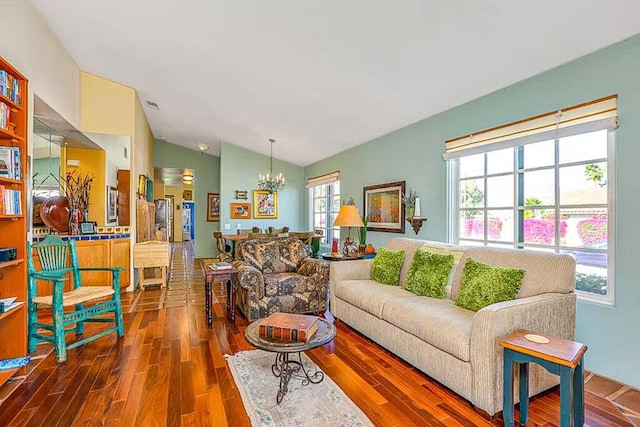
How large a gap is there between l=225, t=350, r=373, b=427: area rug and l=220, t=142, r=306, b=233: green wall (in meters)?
5.74

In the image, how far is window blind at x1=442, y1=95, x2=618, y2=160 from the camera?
8.02 ft

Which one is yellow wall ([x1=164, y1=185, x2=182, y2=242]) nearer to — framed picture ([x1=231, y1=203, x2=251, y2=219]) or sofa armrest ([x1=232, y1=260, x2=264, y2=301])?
framed picture ([x1=231, y1=203, x2=251, y2=219])

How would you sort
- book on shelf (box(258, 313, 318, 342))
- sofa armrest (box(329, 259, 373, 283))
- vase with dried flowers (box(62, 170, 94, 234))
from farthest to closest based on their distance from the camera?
1. vase with dried flowers (box(62, 170, 94, 234))
2. sofa armrest (box(329, 259, 373, 283))
3. book on shelf (box(258, 313, 318, 342))

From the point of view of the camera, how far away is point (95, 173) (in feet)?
16.5

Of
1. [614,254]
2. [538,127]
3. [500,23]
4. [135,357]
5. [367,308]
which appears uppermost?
[500,23]

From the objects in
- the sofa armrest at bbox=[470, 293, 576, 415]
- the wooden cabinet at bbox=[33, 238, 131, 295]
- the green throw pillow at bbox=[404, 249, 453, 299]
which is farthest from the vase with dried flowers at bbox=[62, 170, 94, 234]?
the sofa armrest at bbox=[470, 293, 576, 415]

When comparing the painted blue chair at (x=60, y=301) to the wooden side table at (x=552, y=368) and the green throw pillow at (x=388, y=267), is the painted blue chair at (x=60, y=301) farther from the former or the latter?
the wooden side table at (x=552, y=368)

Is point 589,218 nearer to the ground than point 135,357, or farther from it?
farther from it

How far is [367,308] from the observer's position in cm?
311

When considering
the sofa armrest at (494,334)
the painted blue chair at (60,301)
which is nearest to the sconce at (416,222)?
the sofa armrest at (494,334)

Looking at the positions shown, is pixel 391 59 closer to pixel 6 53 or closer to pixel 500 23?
pixel 500 23

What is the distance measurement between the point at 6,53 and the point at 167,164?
6234mm

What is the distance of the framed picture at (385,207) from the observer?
466 cm

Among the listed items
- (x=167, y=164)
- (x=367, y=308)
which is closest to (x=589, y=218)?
(x=367, y=308)
